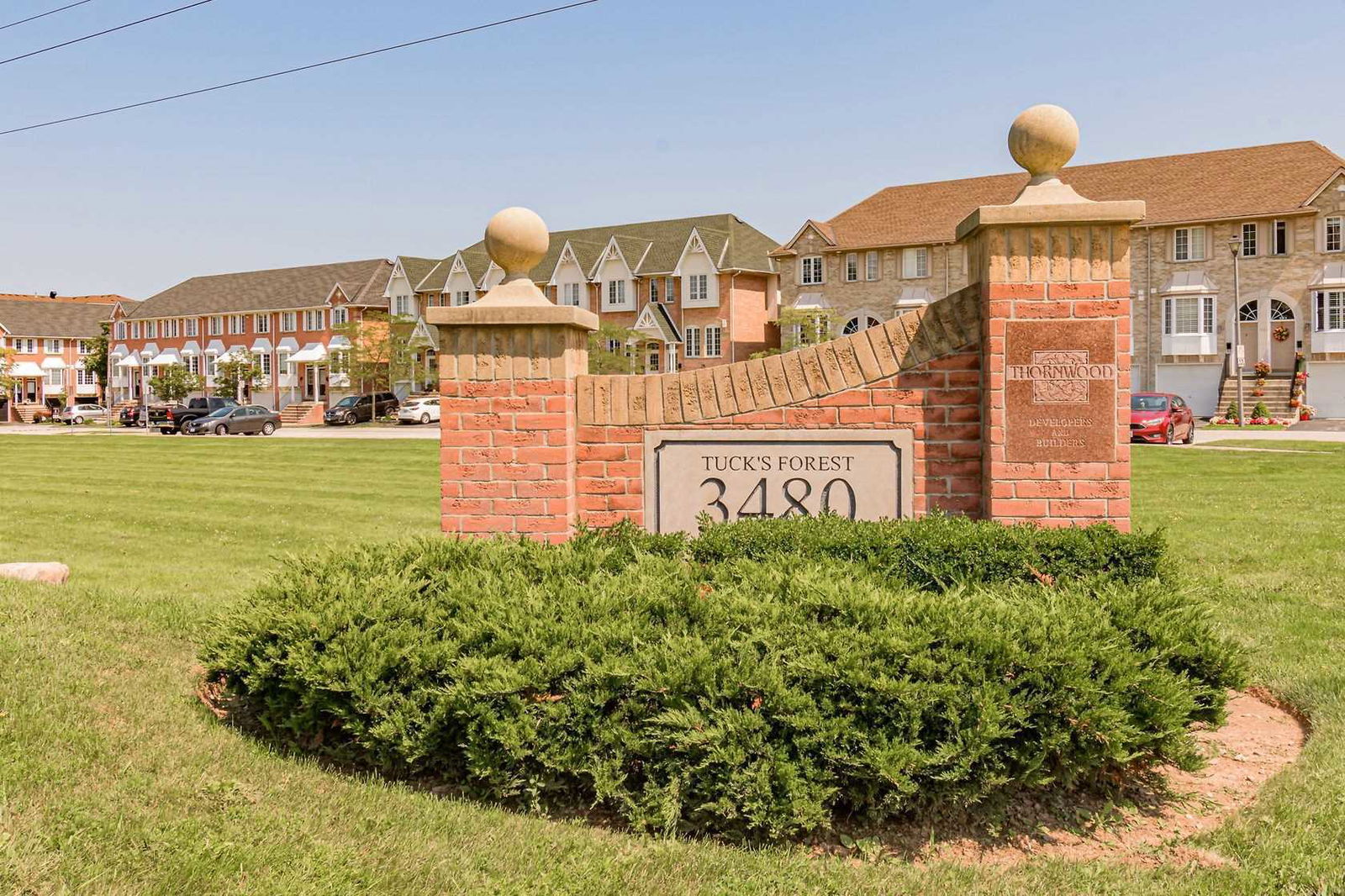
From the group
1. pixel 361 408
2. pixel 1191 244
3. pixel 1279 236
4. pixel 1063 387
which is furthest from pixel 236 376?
pixel 1063 387

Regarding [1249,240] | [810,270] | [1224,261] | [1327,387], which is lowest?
[1327,387]

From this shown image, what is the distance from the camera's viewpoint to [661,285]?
190 feet

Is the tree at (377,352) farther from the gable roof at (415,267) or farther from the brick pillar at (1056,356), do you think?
the brick pillar at (1056,356)

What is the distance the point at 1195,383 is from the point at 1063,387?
43916 mm

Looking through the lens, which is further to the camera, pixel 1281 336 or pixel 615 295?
pixel 615 295

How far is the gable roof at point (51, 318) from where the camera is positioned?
285 feet

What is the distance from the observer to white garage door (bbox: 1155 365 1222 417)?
43.8 m

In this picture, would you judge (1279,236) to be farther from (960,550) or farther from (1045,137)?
(960,550)

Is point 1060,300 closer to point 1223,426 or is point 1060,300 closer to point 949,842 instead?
point 949,842

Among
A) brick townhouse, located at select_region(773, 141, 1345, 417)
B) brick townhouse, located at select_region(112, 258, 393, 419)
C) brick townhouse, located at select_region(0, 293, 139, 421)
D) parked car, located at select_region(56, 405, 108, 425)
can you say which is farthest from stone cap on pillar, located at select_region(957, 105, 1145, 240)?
brick townhouse, located at select_region(0, 293, 139, 421)

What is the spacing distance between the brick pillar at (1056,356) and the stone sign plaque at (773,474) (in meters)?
0.59

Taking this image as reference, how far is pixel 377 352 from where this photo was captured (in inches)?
2376

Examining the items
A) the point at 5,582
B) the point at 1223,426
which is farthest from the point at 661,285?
the point at 5,582

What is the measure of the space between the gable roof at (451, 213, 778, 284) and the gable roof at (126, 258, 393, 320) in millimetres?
14974
